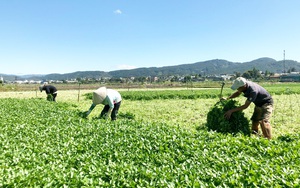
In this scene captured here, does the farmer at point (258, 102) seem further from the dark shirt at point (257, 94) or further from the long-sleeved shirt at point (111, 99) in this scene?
the long-sleeved shirt at point (111, 99)

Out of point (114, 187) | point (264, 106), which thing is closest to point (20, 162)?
point (114, 187)

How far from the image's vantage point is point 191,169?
413 centimetres

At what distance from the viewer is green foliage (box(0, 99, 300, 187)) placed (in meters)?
3.56

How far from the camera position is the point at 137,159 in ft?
16.0

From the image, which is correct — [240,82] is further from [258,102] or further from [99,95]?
[99,95]

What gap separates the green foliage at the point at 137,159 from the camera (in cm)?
356

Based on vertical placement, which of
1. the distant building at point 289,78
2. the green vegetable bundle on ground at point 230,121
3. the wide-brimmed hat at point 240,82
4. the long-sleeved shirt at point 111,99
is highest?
the wide-brimmed hat at point 240,82

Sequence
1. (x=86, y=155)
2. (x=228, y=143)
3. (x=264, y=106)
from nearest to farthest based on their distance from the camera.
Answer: (x=86, y=155), (x=228, y=143), (x=264, y=106)

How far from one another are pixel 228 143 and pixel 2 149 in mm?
5075

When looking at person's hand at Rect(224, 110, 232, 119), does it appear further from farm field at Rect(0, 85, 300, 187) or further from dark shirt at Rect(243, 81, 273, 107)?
farm field at Rect(0, 85, 300, 187)

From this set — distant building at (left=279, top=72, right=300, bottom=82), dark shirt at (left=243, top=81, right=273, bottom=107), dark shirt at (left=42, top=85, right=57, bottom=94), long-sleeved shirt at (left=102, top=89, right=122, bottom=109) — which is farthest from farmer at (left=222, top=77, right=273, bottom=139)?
distant building at (left=279, top=72, right=300, bottom=82)

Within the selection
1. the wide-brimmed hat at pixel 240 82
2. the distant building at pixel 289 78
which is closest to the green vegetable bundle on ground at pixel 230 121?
the wide-brimmed hat at pixel 240 82

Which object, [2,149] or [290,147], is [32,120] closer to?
[2,149]

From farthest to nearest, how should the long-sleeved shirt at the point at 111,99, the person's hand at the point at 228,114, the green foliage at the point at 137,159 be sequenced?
the long-sleeved shirt at the point at 111,99
the person's hand at the point at 228,114
the green foliage at the point at 137,159
